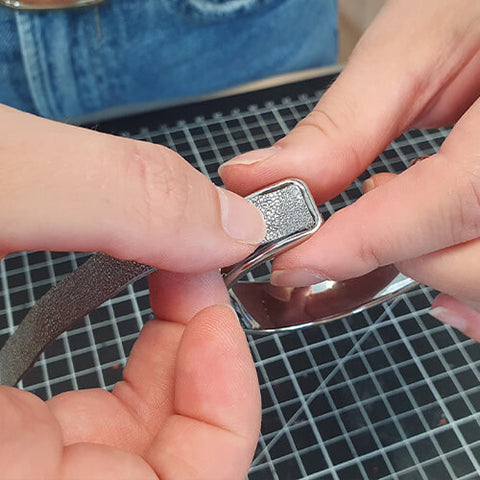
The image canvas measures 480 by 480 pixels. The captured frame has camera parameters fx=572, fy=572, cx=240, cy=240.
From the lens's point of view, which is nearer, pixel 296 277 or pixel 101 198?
pixel 101 198

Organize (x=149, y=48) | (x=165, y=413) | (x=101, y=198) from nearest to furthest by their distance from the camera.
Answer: (x=101, y=198), (x=165, y=413), (x=149, y=48)

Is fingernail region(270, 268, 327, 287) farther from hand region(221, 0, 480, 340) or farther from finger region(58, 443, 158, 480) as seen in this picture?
finger region(58, 443, 158, 480)

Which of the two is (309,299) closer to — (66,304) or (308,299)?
(308,299)

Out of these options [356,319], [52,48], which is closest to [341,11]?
[52,48]

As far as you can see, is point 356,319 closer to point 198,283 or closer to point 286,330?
point 286,330

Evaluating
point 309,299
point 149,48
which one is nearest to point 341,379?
point 309,299

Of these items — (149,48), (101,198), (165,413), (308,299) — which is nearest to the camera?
(101,198)

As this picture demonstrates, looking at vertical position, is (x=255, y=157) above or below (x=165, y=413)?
above

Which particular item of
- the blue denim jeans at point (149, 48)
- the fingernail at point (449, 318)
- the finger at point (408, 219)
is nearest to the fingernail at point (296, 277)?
the finger at point (408, 219)
